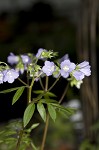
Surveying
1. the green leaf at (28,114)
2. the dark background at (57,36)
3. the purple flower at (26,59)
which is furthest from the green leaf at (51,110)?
the dark background at (57,36)

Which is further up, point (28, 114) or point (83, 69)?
point (83, 69)

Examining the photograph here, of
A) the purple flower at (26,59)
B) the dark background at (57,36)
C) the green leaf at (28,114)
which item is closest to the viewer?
the green leaf at (28,114)

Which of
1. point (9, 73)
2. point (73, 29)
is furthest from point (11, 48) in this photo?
point (9, 73)

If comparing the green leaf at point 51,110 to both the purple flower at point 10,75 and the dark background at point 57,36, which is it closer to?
the purple flower at point 10,75

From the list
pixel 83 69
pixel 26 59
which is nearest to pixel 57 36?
pixel 26 59

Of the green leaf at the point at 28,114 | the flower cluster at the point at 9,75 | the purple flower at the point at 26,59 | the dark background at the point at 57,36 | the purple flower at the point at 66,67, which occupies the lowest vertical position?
the green leaf at the point at 28,114

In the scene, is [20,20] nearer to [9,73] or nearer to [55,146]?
[55,146]

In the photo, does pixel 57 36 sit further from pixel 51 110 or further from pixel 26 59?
pixel 51 110

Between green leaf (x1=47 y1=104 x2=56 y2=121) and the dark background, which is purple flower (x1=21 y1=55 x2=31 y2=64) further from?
the dark background
